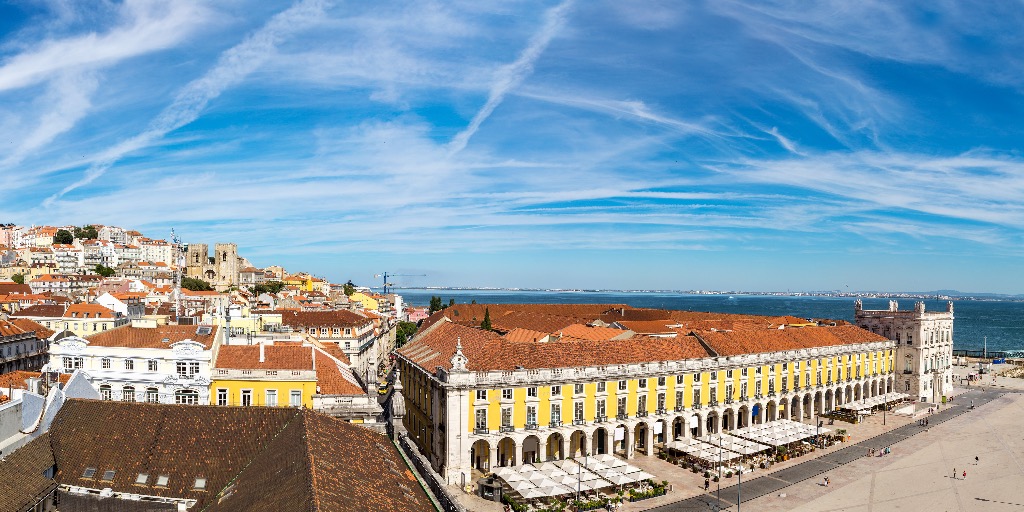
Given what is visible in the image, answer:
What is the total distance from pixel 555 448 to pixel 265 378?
20320 mm

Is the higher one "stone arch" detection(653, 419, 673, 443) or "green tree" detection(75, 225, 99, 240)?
"green tree" detection(75, 225, 99, 240)

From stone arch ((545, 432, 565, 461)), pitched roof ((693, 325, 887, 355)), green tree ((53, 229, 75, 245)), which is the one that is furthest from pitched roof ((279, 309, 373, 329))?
green tree ((53, 229, 75, 245))

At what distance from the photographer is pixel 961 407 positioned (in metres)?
75.0

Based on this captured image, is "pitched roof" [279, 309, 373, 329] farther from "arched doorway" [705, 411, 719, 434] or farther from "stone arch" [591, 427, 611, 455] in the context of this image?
"arched doorway" [705, 411, 719, 434]

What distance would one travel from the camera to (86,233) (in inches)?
7229

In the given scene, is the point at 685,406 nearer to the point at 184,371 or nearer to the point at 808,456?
the point at 808,456

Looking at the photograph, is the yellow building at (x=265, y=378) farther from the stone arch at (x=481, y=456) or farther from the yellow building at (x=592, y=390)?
the stone arch at (x=481, y=456)

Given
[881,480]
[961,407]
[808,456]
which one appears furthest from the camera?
[961,407]

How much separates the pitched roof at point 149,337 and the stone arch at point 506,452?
19.5 metres

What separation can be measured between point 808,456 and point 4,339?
66.5m

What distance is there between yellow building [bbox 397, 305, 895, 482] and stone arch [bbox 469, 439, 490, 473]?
72 millimetres

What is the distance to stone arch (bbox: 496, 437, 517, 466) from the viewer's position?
47125 mm

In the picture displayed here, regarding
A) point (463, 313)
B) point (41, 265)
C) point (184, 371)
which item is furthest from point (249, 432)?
point (41, 265)

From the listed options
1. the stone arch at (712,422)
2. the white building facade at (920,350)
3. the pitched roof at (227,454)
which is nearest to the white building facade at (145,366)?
the pitched roof at (227,454)
